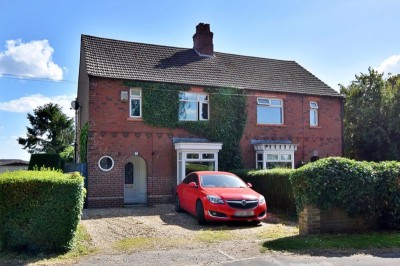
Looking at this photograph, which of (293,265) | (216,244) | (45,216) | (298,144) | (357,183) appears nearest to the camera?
(293,265)

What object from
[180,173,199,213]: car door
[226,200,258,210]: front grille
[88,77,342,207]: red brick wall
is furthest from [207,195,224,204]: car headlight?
[88,77,342,207]: red brick wall

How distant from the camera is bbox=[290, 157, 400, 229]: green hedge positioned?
28.6ft

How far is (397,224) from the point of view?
9258mm

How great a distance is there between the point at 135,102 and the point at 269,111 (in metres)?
7.29

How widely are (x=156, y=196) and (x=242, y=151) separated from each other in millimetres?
5020

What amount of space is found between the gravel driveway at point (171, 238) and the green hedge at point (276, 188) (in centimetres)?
143

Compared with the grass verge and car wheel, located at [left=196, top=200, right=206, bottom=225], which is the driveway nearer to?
car wheel, located at [left=196, top=200, right=206, bottom=225]

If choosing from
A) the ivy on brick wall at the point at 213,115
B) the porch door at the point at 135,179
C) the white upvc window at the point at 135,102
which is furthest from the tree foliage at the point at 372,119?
the white upvc window at the point at 135,102

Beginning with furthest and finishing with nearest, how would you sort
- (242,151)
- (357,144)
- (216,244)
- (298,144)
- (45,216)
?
1. (357,144)
2. (298,144)
3. (242,151)
4. (216,244)
5. (45,216)

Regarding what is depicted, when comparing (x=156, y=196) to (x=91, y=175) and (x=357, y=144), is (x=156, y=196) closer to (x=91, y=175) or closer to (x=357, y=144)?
(x=91, y=175)

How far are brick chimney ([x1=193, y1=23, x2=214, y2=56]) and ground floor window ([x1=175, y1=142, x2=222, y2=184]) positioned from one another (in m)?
6.70

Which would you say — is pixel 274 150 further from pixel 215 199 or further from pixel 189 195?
pixel 215 199

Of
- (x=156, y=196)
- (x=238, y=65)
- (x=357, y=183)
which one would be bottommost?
(x=156, y=196)

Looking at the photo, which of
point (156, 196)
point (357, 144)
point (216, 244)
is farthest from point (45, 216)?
point (357, 144)
